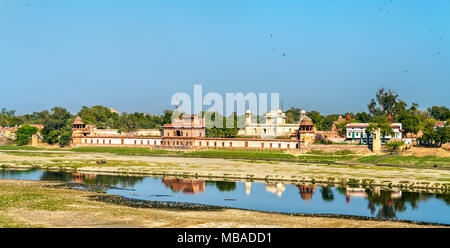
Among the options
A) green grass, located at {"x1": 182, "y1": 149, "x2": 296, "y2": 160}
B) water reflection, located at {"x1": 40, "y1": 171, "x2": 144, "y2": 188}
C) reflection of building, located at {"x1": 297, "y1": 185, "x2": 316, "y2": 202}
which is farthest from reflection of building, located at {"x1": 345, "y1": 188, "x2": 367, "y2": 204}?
green grass, located at {"x1": 182, "y1": 149, "x2": 296, "y2": 160}

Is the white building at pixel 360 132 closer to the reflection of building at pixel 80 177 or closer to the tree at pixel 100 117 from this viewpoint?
the reflection of building at pixel 80 177

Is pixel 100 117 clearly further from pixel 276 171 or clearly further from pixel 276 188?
pixel 276 188

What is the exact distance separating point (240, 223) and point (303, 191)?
19992 mm

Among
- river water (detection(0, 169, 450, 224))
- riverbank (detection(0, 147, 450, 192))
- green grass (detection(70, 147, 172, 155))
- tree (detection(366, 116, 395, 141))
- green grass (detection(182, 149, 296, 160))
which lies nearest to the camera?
river water (detection(0, 169, 450, 224))

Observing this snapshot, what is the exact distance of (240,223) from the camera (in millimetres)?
33344

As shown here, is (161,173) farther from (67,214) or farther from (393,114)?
(393,114)

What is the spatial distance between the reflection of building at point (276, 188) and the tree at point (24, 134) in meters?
82.0

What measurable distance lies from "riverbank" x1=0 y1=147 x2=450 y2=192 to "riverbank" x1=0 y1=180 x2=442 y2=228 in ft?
65.9

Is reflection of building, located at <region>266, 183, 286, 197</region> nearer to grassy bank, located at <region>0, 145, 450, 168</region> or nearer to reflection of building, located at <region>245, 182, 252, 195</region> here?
reflection of building, located at <region>245, 182, 252, 195</region>

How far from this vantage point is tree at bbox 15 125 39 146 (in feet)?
391

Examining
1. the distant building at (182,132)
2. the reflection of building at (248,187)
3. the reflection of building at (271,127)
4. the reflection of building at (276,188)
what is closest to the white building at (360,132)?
the reflection of building at (271,127)

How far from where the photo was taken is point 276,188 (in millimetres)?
54000

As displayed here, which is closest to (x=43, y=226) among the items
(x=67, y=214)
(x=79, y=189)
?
(x=67, y=214)
